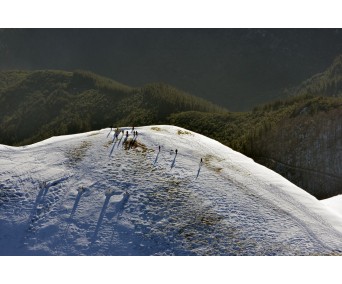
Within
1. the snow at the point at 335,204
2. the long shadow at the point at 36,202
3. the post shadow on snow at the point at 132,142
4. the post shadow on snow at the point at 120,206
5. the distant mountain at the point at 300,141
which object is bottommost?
the long shadow at the point at 36,202

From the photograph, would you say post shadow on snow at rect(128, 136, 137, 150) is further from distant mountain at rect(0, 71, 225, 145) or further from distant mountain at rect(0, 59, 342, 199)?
distant mountain at rect(0, 71, 225, 145)

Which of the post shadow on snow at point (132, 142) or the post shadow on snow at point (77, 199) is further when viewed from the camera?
the post shadow on snow at point (132, 142)

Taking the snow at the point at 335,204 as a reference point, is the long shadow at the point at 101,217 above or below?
below

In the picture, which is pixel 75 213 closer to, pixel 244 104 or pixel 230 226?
pixel 230 226

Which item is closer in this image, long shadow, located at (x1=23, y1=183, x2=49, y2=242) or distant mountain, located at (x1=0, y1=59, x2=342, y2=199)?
long shadow, located at (x1=23, y1=183, x2=49, y2=242)

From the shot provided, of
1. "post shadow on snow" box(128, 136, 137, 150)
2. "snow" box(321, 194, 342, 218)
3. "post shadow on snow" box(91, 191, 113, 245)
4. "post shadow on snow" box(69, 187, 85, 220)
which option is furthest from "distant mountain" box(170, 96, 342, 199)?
"post shadow on snow" box(69, 187, 85, 220)

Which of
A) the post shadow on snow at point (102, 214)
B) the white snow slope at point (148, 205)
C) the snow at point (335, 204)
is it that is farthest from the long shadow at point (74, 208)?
the snow at point (335, 204)

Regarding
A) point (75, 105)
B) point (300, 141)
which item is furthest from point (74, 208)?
point (75, 105)

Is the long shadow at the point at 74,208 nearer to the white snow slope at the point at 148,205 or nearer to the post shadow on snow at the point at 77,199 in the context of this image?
the post shadow on snow at the point at 77,199
